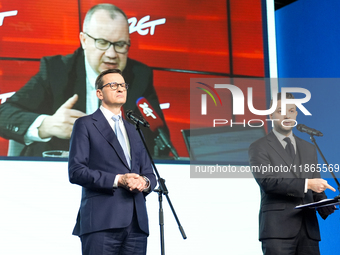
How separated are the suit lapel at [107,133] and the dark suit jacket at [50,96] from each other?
4.60 ft

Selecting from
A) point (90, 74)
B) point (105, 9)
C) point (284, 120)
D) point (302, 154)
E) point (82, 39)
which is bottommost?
point (302, 154)

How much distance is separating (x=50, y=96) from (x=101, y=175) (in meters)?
1.80

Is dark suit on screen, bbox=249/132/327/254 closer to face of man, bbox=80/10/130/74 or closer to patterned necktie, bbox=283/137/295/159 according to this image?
patterned necktie, bbox=283/137/295/159

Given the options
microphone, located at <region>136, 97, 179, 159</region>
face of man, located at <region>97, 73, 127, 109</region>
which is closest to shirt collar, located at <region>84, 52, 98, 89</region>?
microphone, located at <region>136, 97, 179, 159</region>

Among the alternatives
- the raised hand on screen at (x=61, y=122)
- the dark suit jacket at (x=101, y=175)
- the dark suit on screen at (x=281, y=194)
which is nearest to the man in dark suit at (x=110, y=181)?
the dark suit jacket at (x=101, y=175)

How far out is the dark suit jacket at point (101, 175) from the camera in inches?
85.9

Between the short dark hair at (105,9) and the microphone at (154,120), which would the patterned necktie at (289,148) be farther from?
the short dark hair at (105,9)

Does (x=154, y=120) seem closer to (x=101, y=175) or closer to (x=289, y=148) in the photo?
(x=289, y=148)

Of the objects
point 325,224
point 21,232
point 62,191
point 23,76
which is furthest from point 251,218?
point 23,76

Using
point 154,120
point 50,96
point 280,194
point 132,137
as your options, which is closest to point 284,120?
point 280,194

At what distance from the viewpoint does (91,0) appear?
4008 millimetres

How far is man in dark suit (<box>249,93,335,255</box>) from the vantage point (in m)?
2.60

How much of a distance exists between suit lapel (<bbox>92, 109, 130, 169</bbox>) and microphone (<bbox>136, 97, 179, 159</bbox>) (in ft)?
5.15

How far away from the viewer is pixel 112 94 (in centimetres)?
245
